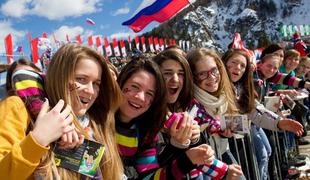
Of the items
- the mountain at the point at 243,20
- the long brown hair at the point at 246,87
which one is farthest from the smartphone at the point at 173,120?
the mountain at the point at 243,20

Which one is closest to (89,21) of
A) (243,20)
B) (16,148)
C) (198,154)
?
(198,154)

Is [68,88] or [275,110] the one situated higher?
[68,88]

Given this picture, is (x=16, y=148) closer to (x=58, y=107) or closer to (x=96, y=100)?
(x=58, y=107)

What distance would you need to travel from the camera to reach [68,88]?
1476 millimetres

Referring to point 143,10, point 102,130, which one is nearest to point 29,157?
point 102,130

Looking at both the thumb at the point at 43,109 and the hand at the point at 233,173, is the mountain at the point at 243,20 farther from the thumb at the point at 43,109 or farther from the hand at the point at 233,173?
the thumb at the point at 43,109

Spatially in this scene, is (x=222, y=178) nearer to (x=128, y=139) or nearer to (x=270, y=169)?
(x=128, y=139)

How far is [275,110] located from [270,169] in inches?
34.4

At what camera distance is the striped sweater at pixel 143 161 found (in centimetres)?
186

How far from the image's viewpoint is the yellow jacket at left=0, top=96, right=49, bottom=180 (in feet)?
3.71

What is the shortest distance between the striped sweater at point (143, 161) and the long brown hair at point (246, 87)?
1437mm

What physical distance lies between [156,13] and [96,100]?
679 centimetres

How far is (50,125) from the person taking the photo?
3.98ft

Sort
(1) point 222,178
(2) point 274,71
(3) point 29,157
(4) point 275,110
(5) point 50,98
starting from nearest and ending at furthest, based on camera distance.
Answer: (3) point 29,157, (5) point 50,98, (1) point 222,178, (4) point 275,110, (2) point 274,71
